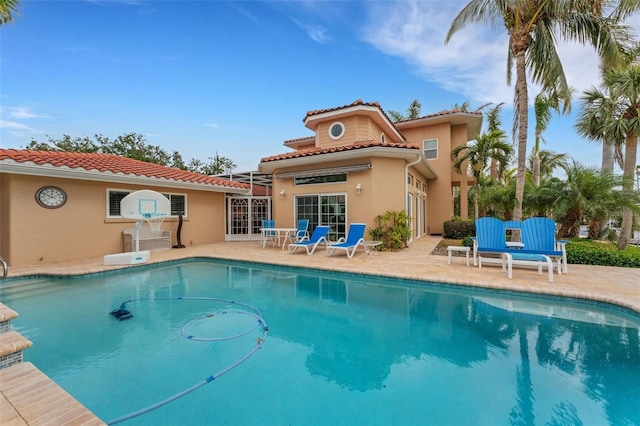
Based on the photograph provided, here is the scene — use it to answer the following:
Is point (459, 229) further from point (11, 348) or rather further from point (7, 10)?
point (7, 10)

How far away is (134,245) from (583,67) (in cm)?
2123

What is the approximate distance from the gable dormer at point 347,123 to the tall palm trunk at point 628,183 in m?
9.46

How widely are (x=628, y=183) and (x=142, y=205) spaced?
17.3 metres

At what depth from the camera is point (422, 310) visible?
571 cm

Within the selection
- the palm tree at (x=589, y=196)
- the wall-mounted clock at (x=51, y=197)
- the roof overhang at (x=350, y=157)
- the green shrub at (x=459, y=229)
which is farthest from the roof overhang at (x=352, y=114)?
the wall-mounted clock at (x=51, y=197)

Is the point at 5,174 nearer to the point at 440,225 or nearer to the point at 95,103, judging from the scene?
the point at 95,103

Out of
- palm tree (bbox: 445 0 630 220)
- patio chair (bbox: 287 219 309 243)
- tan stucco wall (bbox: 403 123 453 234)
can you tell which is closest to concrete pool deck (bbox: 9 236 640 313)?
patio chair (bbox: 287 219 309 243)

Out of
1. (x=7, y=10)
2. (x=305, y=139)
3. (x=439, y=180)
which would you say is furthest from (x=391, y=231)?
(x=7, y=10)

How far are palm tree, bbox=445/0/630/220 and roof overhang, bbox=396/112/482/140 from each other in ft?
22.4

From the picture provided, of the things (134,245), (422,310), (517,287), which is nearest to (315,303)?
(422,310)

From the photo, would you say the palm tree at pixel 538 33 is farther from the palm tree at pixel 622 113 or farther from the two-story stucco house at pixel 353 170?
the two-story stucco house at pixel 353 170

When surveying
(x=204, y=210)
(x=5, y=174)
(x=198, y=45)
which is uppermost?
(x=198, y=45)

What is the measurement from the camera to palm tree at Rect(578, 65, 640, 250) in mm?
→ 9383

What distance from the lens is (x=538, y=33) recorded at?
9.11m
